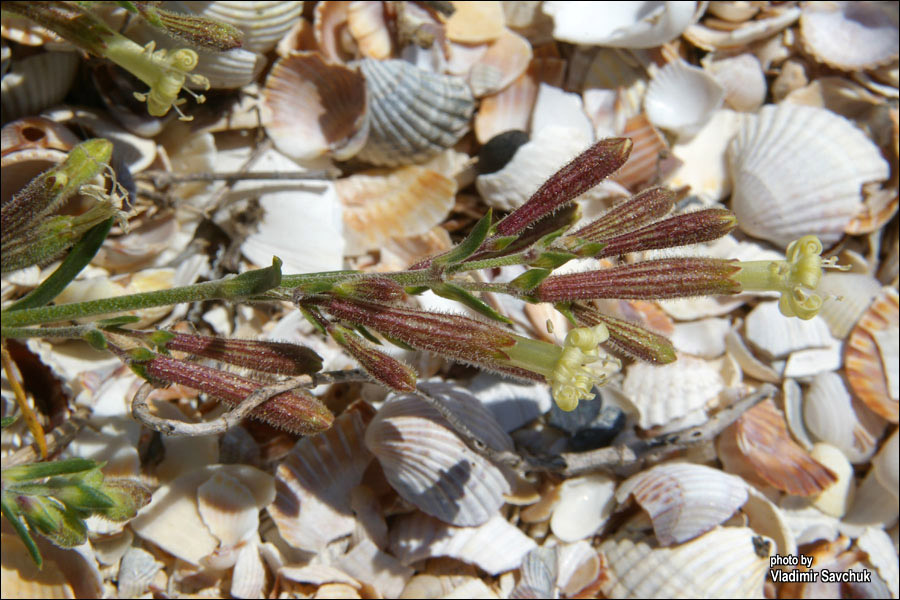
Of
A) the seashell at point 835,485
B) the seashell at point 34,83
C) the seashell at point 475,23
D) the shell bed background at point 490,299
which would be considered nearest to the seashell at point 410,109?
the shell bed background at point 490,299

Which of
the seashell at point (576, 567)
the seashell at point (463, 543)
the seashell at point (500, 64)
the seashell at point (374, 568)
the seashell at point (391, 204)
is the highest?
the seashell at point (500, 64)

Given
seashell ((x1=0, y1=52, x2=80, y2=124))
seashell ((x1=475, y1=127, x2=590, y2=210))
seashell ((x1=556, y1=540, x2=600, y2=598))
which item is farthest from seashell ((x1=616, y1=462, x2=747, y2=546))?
seashell ((x1=0, y1=52, x2=80, y2=124))

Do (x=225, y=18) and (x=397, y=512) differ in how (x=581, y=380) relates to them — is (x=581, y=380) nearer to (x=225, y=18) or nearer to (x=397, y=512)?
(x=397, y=512)

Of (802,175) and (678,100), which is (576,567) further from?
(678,100)

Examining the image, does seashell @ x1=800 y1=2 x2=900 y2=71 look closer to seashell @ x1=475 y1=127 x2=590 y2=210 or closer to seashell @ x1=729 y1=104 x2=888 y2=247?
seashell @ x1=729 y1=104 x2=888 y2=247

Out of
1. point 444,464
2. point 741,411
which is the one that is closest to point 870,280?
point 741,411

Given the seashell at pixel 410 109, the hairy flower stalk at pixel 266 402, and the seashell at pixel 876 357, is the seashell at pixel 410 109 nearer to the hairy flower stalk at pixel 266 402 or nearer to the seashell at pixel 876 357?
the hairy flower stalk at pixel 266 402
